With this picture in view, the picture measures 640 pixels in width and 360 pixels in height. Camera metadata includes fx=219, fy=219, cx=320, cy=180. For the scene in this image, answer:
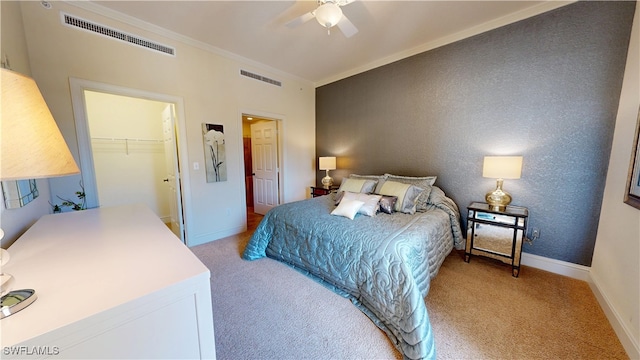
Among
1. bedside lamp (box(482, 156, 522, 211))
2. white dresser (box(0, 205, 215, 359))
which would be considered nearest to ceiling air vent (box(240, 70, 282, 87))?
white dresser (box(0, 205, 215, 359))

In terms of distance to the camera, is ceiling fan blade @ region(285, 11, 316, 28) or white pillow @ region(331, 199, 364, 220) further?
white pillow @ region(331, 199, 364, 220)

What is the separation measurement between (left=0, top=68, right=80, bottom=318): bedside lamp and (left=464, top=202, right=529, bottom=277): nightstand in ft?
9.95

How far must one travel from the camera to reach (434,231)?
2.04 metres

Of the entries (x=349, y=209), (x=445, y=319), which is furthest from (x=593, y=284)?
(x=349, y=209)

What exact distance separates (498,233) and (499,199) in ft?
1.21

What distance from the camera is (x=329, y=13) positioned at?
179cm

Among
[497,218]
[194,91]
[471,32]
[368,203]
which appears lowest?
[497,218]

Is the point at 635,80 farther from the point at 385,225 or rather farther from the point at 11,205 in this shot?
the point at 11,205

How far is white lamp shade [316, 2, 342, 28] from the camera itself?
1.77m

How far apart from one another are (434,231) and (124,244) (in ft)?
7.37

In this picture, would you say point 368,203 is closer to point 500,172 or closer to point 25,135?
point 500,172

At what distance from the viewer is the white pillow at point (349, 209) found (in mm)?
2230

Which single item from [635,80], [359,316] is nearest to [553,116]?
[635,80]

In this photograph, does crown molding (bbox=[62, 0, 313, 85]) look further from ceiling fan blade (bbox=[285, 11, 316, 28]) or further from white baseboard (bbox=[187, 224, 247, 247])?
white baseboard (bbox=[187, 224, 247, 247])
